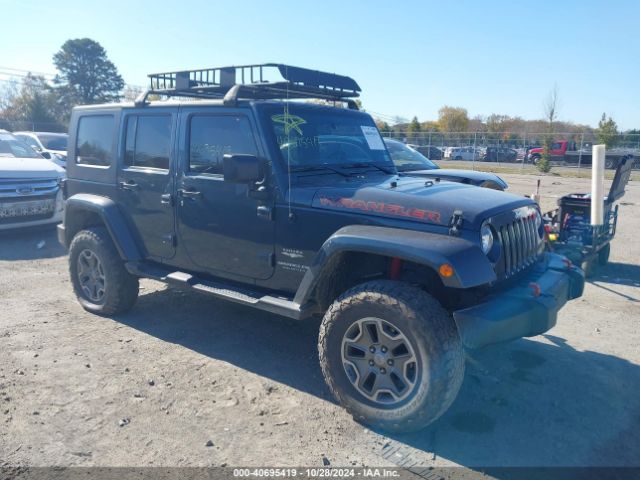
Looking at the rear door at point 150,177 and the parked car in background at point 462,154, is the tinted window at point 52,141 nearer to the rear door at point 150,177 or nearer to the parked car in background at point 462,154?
the rear door at point 150,177

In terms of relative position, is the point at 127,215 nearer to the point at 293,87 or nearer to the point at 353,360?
the point at 293,87

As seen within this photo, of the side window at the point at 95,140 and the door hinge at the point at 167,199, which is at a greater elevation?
the side window at the point at 95,140

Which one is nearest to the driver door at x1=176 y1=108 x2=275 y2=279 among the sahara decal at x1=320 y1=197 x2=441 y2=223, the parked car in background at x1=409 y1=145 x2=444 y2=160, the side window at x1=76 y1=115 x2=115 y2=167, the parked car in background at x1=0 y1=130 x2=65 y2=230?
the sahara decal at x1=320 y1=197 x2=441 y2=223

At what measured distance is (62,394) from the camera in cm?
387

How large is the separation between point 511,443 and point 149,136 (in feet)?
12.8

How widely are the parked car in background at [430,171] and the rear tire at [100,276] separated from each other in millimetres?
3862

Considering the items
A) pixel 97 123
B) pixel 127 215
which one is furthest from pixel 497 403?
pixel 97 123

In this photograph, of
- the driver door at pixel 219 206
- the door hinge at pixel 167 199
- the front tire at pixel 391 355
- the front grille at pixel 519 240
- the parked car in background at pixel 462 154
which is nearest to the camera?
the front tire at pixel 391 355

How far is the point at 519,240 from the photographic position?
12.7 feet

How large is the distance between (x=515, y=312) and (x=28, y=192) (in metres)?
8.43

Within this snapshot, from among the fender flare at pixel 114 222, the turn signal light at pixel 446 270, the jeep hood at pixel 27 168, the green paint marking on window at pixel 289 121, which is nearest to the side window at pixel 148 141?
the fender flare at pixel 114 222

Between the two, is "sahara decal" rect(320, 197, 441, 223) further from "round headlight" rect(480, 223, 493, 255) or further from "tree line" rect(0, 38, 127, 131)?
"tree line" rect(0, 38, 127, 131)

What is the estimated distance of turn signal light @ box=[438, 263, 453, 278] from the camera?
3045 mm

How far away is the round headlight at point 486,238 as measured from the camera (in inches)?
133
